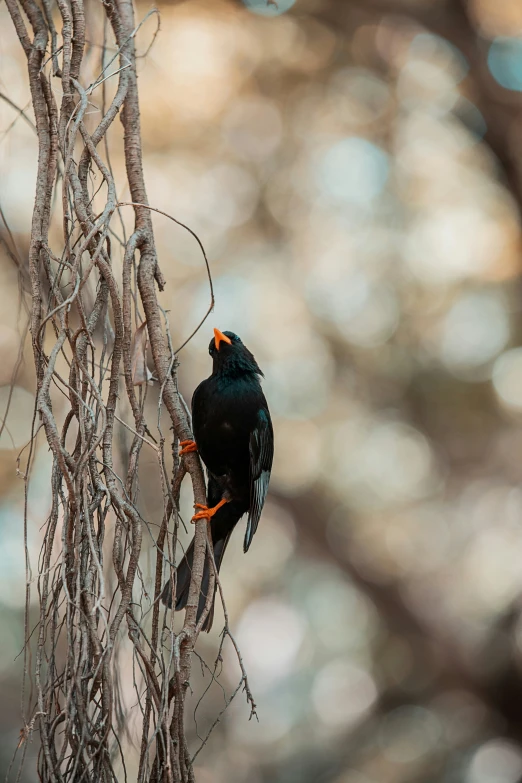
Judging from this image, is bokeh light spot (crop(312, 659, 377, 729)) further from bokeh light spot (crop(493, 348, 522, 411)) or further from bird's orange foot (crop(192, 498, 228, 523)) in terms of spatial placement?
bird's orange foot (crop(192, 498, 228, 523))

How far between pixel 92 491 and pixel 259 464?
138 cm

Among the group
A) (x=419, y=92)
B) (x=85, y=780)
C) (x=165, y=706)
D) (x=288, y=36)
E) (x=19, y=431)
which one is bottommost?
(x=85, y=780)

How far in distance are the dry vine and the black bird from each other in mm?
821

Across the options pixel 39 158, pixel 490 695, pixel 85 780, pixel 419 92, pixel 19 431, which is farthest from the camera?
pixel 419 92

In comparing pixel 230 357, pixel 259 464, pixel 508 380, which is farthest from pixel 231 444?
pixel 508 380

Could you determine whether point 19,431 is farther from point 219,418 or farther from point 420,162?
point 420,162

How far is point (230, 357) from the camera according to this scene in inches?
128

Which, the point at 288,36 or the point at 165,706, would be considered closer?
the point at 165,706

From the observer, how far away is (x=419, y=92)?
6.69 metres

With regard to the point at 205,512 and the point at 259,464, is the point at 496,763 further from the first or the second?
the point at 205,512

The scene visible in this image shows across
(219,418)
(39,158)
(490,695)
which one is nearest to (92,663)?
(39,158)

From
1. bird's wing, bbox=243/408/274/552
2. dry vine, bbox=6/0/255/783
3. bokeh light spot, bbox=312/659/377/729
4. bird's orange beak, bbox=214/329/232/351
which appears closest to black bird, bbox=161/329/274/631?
bird's wing, bbox=243/408/274/552

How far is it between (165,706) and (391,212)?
19.8 feet

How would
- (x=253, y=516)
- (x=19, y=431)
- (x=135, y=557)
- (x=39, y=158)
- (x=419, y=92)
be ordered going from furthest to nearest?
1. (x=419, y=92)
2. (x=19, y=431)
3. (x=253, y=516)
4. (x=39, y=158)
5. (x=135, y=557)
